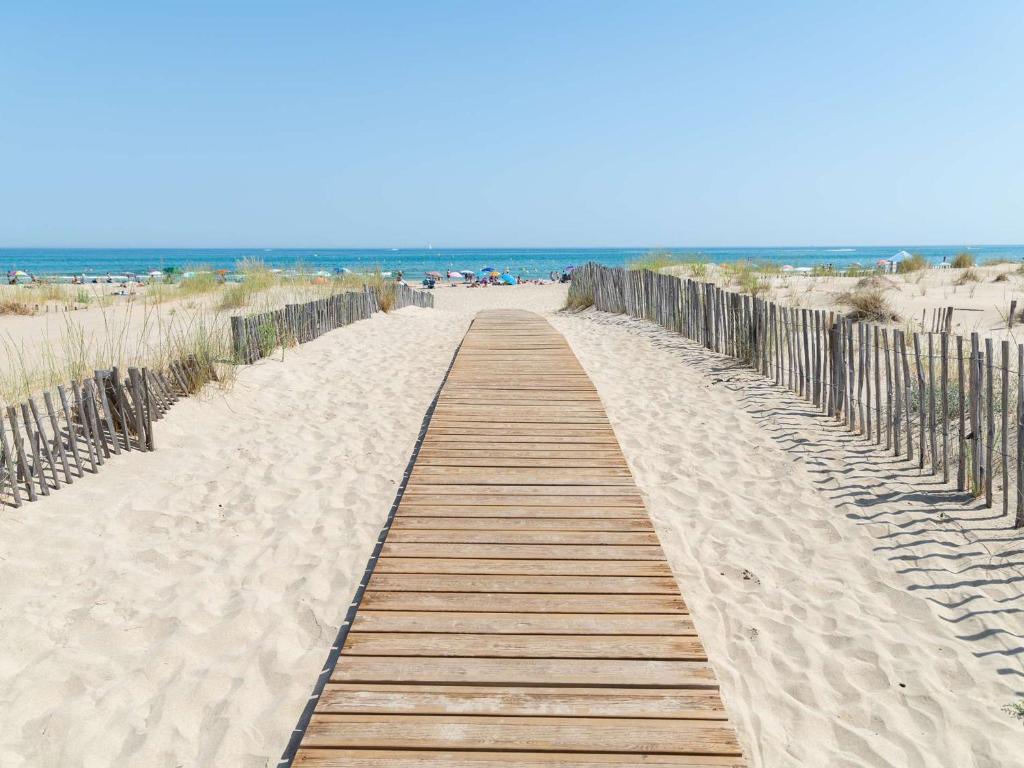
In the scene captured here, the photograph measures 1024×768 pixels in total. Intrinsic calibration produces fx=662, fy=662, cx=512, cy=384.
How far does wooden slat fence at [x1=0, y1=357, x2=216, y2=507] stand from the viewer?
388 cm

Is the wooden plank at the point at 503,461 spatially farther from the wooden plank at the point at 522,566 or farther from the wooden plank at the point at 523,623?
the wooden plank at the point at 523,623

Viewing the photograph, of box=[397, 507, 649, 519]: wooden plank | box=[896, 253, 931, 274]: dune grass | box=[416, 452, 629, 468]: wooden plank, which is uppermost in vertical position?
box=[896, 253, 931, 274]: dune grass

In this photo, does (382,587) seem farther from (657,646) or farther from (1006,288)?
(1006,288)

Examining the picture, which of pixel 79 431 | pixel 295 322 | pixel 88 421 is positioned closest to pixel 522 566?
pixel 88 421

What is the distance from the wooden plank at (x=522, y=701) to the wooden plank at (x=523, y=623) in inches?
12.9

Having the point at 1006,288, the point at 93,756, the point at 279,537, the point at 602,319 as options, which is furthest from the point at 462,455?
the point at 1006,288

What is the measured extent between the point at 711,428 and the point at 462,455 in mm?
2302

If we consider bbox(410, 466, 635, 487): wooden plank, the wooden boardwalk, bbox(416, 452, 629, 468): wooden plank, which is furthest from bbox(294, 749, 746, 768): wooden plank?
bbox(416, 452, 629, 468): wooden plank

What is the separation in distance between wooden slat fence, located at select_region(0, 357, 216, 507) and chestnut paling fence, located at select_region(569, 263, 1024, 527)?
17.7ft

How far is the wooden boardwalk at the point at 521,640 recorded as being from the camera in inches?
81.0

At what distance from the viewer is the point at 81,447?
4.85 m

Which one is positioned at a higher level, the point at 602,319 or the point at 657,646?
the point at 602,319

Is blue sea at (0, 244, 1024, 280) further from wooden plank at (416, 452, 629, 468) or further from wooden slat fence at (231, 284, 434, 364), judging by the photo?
wooden plank at (416, 452, 629, 468)

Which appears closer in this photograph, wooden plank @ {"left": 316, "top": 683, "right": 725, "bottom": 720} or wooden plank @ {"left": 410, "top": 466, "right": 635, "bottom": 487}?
wooden plank @ {"left": 316, "top": 683, "right": 725, "bottom": 720}
